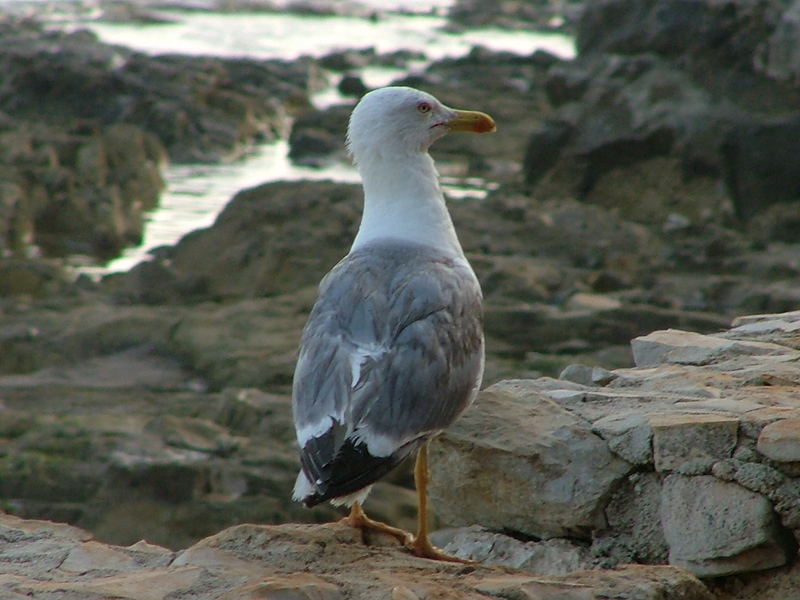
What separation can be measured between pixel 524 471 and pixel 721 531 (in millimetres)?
592

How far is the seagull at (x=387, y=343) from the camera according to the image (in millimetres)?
3375

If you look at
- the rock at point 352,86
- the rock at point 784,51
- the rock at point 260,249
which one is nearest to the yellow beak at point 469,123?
the rock at point 260,249

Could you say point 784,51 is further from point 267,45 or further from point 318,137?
point 267,45

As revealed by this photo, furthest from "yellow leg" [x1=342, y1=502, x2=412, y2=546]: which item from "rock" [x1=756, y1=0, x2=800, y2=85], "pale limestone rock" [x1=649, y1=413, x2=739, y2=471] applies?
"rock" [x1=756, y1=0, x2=800, y2=85]

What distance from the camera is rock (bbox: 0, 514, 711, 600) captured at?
3096 millimetres

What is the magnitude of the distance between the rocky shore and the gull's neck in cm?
55

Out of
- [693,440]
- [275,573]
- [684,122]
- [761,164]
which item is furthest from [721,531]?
[684,122]

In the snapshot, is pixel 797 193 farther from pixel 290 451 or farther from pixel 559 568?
pixel 559 568

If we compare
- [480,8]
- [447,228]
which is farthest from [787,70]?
[480,8]

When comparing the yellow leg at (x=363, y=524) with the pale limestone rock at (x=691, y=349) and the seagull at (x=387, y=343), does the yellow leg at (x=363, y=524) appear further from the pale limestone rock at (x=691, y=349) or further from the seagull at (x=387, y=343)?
the pale limestone rock at (x=691, y=349)

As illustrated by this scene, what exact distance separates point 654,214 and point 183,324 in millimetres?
6793

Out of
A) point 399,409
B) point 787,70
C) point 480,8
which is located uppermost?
point 399,409

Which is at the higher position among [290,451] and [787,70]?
[787,70]

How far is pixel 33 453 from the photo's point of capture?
24.5ft
